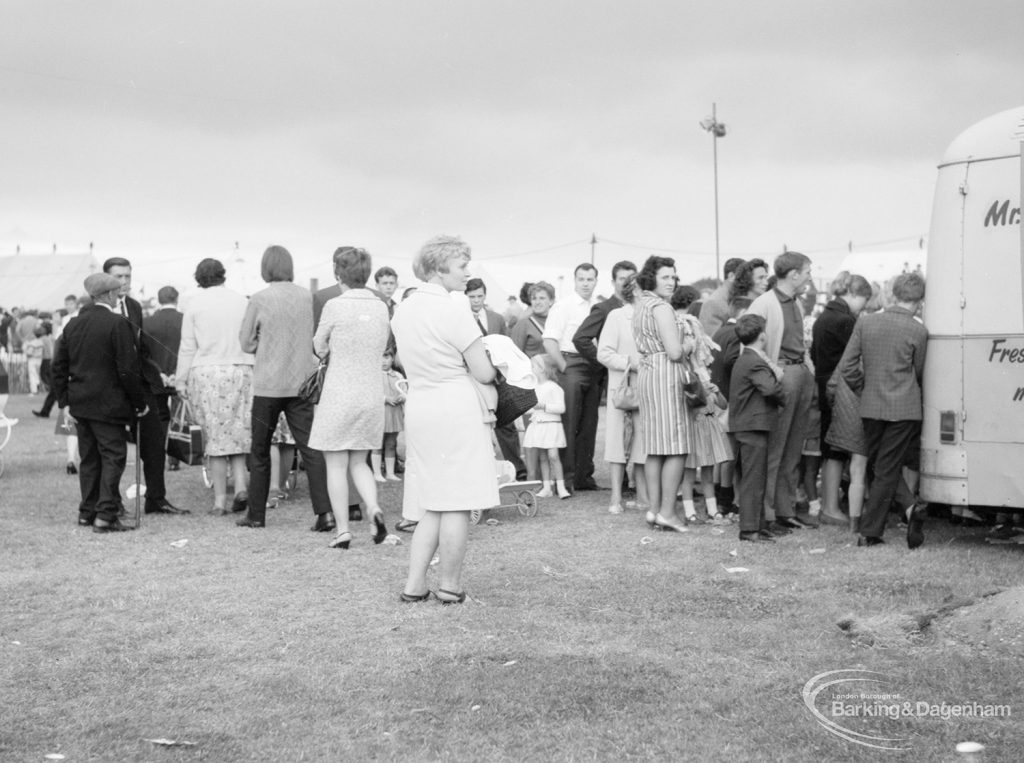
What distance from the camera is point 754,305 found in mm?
9695

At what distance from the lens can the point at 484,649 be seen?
238 inches

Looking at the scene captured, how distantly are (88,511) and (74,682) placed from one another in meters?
4.77

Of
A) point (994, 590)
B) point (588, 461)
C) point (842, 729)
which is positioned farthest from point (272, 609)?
point (588, 461)

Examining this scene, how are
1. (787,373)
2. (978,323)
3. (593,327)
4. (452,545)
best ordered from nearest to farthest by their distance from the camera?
(452,545) < (978,323) < (787,373) < (593,327)

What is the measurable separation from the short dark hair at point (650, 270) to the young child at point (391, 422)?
344 cm

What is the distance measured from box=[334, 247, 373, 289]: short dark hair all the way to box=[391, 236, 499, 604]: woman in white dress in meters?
2.09

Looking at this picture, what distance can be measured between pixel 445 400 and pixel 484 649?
4.55 feet

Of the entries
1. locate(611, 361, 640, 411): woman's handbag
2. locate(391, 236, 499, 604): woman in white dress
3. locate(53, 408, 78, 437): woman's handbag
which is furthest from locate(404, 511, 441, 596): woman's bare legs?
locate(53, 408, 78, 437): woman's handbag

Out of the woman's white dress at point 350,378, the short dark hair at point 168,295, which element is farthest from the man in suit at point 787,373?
the short dark hair at point 168,295

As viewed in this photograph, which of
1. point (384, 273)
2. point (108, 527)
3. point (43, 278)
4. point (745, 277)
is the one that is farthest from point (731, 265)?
point (43, 278)

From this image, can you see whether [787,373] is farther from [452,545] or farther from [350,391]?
[452,545]

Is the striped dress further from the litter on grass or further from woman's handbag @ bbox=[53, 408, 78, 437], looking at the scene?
woman's handbag @ bbox=[53, 408, 78, 437]

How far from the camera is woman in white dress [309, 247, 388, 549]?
28.8 feet

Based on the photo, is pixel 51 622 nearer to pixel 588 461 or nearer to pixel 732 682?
pixel 732 682
